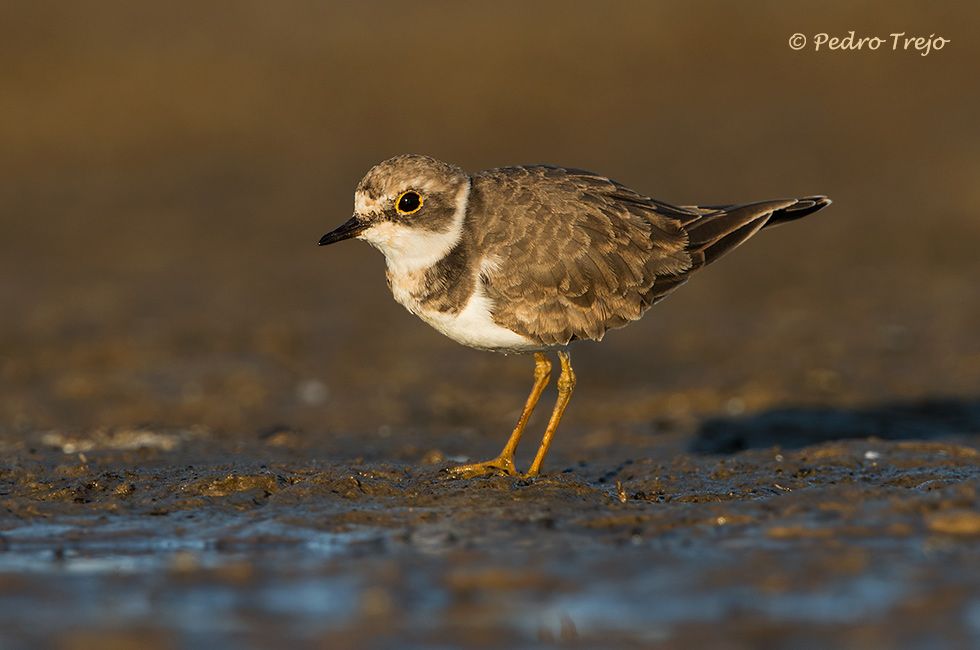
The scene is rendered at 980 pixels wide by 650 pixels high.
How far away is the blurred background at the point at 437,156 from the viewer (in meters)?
11.2

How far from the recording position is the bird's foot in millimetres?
7352

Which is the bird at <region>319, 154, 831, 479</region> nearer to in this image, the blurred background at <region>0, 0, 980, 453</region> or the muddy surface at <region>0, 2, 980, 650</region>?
the muddy surface at <region>0, 2, 980, 650</region>

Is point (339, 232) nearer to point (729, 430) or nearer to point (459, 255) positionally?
point (459, 255)

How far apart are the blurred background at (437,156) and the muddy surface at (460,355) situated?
0.07 metres

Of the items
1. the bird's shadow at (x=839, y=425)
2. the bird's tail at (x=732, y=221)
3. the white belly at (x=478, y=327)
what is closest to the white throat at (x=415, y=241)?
the white belly at (x=478, y=327)

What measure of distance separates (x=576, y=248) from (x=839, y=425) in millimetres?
4107

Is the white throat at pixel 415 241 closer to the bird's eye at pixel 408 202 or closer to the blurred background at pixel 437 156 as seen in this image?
the bird's eye at pixel 408 202

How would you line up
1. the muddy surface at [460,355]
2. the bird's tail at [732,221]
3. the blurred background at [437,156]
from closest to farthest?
the muddy surface at [460,355]
the bird's tail at [732,221]
the blurred background at [437,156]

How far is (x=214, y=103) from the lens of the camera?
65.4 ft

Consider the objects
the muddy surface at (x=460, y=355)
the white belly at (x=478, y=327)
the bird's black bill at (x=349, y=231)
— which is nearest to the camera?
the muddy surface at (x=460, y=355)

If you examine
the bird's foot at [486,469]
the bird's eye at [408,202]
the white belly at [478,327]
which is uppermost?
the bird's eye at [408,202]

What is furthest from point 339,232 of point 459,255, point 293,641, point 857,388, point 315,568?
point 857,388

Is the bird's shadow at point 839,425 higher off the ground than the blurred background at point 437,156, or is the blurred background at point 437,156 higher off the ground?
the blurred background at point 437,156

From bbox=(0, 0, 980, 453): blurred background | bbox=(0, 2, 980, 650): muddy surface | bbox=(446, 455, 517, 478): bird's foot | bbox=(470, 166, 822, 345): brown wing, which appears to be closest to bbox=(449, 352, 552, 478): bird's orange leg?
bbox=(446, 455, 517, 478): bird's foot
